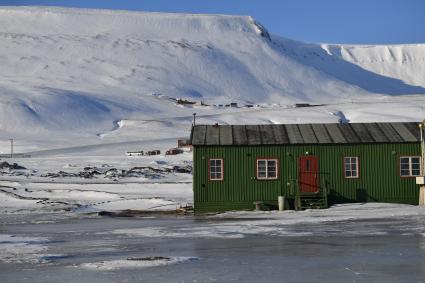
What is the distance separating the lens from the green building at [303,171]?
29359 millimetres

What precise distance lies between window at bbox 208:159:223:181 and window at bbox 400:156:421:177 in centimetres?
715

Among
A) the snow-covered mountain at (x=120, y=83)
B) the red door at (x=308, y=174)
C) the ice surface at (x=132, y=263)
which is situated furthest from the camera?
the snow-covered mountain at (x=120, y=83)

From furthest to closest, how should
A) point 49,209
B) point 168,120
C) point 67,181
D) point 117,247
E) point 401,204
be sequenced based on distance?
point 168,120 → point 67,181 → point 49,209 → point 401,204 → point 117,247

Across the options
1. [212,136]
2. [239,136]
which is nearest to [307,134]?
[239,136]

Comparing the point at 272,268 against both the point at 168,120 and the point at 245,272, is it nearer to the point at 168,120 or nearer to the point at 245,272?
the point at 245,272

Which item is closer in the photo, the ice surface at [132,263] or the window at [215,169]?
the ice surface at [132,263]

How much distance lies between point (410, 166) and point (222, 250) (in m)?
16.1

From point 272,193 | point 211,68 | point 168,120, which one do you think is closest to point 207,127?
point 272,193

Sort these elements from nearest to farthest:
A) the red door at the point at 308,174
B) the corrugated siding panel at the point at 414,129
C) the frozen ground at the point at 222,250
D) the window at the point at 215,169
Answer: the frozen ground at the point at 222,250
the red door at the point at 308,174
the window at the point at 215,169
the corrugated siding panel at the point at 414,129

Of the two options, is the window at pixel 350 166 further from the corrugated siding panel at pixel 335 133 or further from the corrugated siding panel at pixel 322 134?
→ the corrugated siding panel at pixel 322 134

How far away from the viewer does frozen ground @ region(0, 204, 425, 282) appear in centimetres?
1216

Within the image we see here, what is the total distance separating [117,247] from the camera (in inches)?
645

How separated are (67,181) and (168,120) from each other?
6739 cm

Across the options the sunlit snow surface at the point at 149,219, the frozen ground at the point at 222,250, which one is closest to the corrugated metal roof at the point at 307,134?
the sunlit snow surface at the point at 149,219
